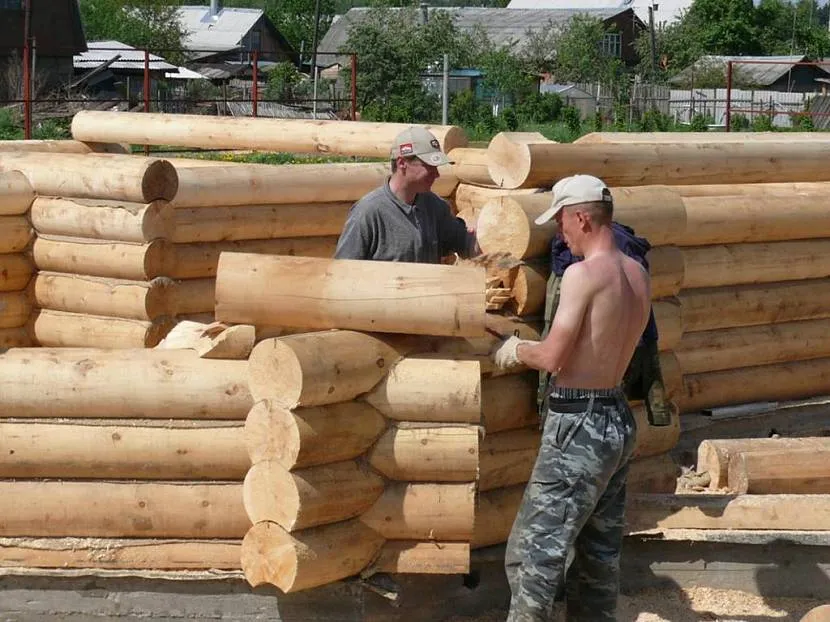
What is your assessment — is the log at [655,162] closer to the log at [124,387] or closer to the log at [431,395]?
the log at [431,395]

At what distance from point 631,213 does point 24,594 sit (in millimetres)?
3551

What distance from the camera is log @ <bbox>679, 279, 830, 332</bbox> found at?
8922mm

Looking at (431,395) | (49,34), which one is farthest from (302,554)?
(49,34)

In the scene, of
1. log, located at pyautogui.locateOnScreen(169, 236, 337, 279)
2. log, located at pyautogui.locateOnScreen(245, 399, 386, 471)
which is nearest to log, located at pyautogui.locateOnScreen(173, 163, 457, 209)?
log, located at pyautogui.locateOnScreen(169, 236, 337, 279)

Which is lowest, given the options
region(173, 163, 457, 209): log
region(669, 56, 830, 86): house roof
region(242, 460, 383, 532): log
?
region(242, 460, 383, 532): log

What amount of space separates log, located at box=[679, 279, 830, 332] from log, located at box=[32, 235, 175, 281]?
3.79m

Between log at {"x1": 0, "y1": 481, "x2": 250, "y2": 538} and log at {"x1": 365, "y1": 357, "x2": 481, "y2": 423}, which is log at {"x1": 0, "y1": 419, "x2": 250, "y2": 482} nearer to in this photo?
log at {"x1": 0, "y1": 481, "x2": 250, "y2": 538}

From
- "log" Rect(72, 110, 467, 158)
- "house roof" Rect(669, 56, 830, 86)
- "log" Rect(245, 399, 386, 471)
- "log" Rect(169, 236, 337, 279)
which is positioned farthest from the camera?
"house roof" Rect(669, 56, 830, 86)

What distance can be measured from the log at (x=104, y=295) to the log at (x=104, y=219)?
33cm

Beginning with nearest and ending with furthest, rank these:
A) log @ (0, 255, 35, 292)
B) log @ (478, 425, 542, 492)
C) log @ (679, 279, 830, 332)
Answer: log @ (478, 425, 542, 492) < log @ (679, 279, 830, 332) < log @ (0, 255, 35, 292)

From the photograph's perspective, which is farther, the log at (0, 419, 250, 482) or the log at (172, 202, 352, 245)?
the log at (172, 202, 352, 245)

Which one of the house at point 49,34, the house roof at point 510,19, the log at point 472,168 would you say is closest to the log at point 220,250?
the log at point 472,168

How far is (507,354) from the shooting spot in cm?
597

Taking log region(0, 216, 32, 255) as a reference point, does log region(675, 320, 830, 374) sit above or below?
below
